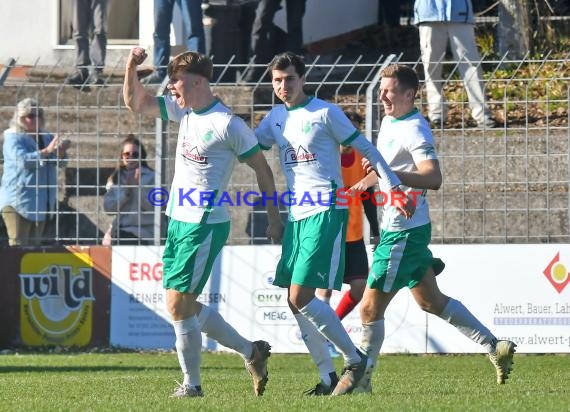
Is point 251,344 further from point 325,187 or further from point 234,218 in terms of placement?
point 234,218

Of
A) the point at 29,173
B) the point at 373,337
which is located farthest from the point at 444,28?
the point at 373,337

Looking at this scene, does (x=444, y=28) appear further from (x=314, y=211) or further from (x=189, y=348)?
(x=189, y=348)

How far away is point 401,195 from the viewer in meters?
8.70

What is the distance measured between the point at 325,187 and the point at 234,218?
5719mm

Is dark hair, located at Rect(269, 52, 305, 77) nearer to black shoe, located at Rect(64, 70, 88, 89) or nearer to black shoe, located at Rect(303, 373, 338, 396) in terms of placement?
black shoe, located at Rect(303, 373, 338, 396)

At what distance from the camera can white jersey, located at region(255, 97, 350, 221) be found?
29.1 feet

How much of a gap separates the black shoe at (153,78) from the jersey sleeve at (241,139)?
21.0ft

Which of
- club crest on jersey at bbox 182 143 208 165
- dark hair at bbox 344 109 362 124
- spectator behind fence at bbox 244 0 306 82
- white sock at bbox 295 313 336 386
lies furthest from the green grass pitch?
spectator behind fence at bbox 244 0 306 82

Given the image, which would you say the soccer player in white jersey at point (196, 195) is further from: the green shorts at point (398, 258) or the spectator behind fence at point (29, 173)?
the spectator behind fence at point (29, 173)

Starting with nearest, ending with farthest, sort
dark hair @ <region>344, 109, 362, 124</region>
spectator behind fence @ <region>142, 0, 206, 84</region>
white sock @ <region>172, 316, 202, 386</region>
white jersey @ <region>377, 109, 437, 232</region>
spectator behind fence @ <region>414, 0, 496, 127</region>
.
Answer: white sock @ <region>172, 316, 202, 386</region> < white jersey @ <region>377, 109, 437, 232</region> < dark hair @ <region>344, 109, 362, 124</region> < spectator behind fence @ <region>414, 0, 496, 127</region> < spectator behind fence @ <region>142, 0, 206, 84</region>

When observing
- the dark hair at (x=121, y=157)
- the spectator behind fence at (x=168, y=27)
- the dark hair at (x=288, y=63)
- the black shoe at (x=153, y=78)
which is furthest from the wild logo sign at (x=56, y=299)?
the dark hair at (x=288, y=63)

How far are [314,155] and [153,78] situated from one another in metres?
6.80

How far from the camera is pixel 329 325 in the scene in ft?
29.1

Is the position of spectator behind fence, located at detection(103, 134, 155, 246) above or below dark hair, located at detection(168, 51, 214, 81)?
below
